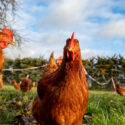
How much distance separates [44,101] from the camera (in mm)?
1644

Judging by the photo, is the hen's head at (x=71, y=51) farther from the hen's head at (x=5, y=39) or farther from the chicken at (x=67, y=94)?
the hen's head at (x=5, y=39)

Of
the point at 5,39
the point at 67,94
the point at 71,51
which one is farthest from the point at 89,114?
the point at 5,39

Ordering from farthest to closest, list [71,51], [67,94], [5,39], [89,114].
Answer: [5,39] < [89,114] < [67,94] < [71,51]

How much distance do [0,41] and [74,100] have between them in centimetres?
282

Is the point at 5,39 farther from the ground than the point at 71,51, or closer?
farther from the ground

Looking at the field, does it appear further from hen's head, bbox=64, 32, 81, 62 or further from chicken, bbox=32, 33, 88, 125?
hen's head, bbox=64, 32, 81, 62

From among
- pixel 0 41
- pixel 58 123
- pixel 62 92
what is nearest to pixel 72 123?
pixel 58 123

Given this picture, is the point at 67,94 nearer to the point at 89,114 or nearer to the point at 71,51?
the point at 71,51

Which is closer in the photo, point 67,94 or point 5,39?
point 67,94

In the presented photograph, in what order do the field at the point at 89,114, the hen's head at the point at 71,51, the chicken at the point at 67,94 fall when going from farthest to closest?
the field at the point at 89,114 < the chicken at the point at 67,94 < the hen's head at the point at 71,51

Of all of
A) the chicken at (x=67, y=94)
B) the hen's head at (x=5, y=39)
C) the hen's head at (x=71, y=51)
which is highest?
the hen's head at (x=5, y=39)

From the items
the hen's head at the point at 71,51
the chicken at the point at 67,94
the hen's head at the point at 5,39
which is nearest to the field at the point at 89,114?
the chicken at the point at 67,94

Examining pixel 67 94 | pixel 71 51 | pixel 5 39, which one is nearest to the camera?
pixel 71 51

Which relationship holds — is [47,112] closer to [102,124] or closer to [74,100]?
[74,100]
